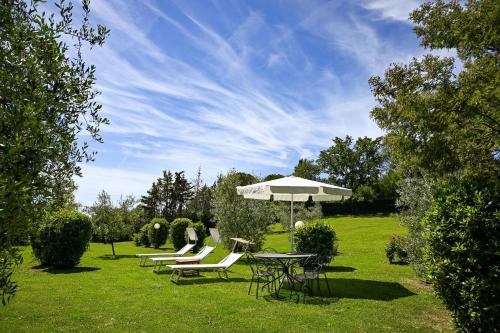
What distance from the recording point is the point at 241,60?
34.5ft

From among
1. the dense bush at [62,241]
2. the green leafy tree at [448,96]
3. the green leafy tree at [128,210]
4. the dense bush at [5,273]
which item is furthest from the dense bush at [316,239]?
the green leafy tree at [128,210]

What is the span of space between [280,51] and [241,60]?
4.54ft

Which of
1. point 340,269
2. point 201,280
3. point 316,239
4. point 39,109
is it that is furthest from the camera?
point 340,269

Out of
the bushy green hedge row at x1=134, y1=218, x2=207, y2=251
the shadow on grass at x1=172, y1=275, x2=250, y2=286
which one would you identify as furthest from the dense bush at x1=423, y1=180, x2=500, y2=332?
the bushy green hedge row at x1=134, y1=218, x2=207, y2=251

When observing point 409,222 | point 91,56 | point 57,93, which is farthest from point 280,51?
point 57,93

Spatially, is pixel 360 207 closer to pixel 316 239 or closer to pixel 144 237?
pixel 144 237

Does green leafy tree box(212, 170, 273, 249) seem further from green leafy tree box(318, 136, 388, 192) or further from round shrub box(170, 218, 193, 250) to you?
green leafy tree box(318, 136, 388, 192)

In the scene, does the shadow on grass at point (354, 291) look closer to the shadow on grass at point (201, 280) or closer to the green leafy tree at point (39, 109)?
the shadow on grass at point (201, 280)

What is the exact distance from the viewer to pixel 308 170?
59.8 m

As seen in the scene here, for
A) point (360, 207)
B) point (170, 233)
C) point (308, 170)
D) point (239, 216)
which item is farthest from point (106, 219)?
point (308, 170)

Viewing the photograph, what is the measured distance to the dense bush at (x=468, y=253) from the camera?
5.43 meters

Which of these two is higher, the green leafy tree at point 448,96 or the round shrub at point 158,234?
the green leafy tree at point 448,96

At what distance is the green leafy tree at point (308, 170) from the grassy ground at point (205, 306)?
153ft

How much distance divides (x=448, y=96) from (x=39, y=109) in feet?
20.2
